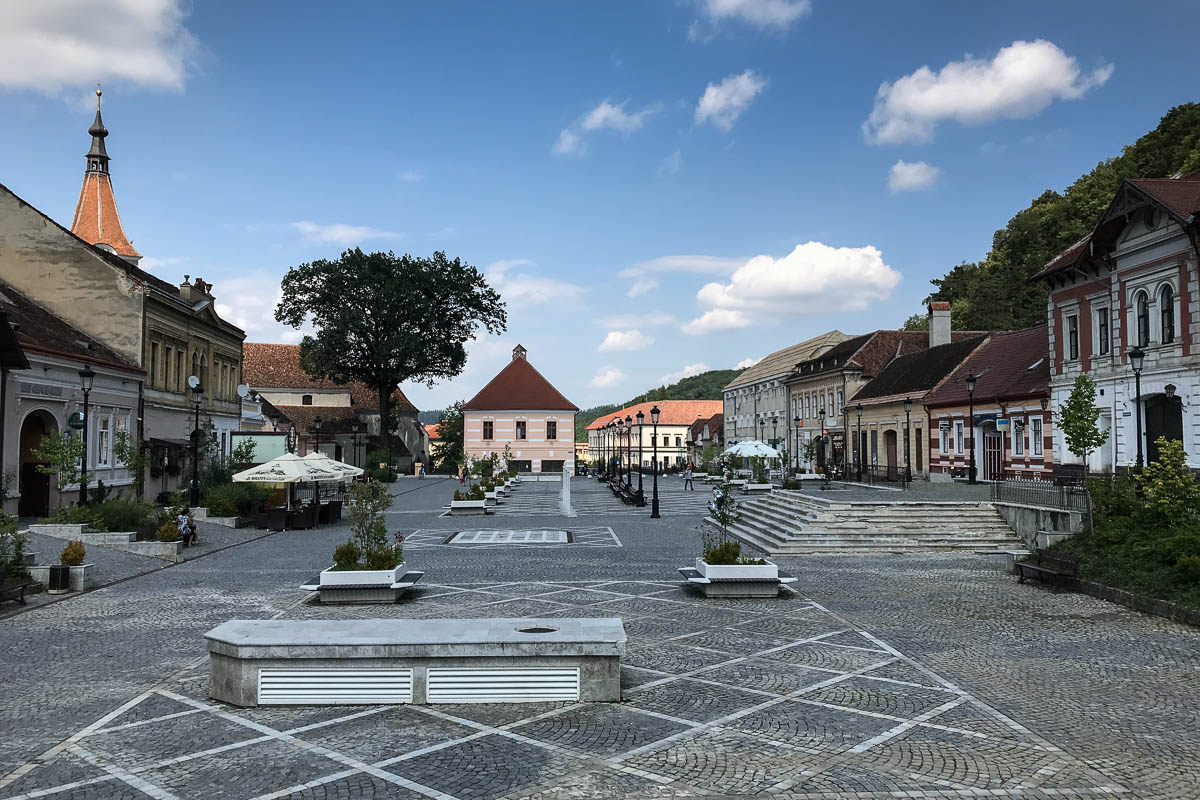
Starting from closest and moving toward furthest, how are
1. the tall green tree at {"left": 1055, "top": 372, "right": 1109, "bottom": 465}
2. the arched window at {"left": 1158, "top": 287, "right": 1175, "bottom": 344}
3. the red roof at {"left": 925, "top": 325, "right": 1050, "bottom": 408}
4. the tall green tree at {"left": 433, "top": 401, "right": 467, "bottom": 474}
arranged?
the tall green tree at {"left": 1055, "top": 372, "right": 1109, "bottom": 465} → the arched window at {"left": 1158, "top": 287, "right": 1175, "bottom": 344} → the red roof at {"left": 925, "top": 325, "right": 1050, "bottom": 408} → the tall green tree at {"left": 433, "top": 401, "right": 467, "bottom": 474}

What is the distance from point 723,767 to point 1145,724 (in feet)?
13.4

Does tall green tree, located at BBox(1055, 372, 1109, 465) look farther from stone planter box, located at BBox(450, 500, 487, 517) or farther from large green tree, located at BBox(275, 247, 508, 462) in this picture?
large green tree, located at BBox(275, 247, 508, 462)

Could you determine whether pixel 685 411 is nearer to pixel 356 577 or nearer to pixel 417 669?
pixel 356 577

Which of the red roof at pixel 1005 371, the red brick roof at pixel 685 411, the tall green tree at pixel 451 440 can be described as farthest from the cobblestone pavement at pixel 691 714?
the red brick roof at pixel 685 411

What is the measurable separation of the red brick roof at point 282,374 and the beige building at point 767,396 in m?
31.7

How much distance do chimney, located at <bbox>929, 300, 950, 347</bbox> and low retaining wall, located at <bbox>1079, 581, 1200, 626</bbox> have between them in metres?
39.0

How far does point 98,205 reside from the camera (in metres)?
46.1

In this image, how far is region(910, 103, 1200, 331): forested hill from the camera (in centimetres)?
4241

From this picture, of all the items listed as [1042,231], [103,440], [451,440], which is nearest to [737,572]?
[103,440]

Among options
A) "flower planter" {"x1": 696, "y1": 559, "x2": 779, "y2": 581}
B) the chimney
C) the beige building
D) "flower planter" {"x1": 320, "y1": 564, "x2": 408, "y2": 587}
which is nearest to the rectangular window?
"flower planter" {"x1": 320, "y1": 564, "x2": 408, "y2": 587}

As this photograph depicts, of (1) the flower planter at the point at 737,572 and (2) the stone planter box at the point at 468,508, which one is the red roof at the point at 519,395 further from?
(1) the flower planter at the point at 737,572

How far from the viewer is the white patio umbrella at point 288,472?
2422 cm

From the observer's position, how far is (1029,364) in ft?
117

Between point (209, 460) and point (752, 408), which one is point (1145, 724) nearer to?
point (209, 460)
